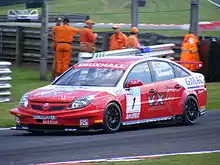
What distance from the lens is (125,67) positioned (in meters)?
14.7

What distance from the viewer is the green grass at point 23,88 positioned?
1678 cm

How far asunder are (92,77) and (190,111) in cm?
229

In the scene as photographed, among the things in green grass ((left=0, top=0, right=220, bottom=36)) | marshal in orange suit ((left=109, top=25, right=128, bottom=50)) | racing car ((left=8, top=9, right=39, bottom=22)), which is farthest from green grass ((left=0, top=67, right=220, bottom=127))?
racing car ((left=8, top=9, right=39, bottom=22))

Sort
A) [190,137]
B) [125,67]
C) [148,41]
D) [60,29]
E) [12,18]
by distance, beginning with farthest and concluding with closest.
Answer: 1. [12,18]
2. [148,41]
3. [60,29]
4. [125,67]
5. [190,137]

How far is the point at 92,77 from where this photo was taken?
574 inches

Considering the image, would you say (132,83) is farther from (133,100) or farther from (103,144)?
(103,144)

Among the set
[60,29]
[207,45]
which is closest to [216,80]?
[207,45]

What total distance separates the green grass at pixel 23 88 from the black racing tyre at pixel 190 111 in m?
3.21

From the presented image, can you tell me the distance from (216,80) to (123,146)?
13.1 m

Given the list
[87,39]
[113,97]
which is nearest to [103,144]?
[113,97]

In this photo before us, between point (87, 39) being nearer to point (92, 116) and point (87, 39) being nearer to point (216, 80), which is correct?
point (216, 80)

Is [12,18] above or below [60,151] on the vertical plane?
above

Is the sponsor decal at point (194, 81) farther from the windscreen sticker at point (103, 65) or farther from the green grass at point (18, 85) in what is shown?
the green grass at point (18, 85)

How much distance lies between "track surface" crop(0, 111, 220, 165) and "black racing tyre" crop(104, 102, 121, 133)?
156 millimetres
